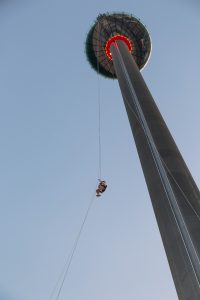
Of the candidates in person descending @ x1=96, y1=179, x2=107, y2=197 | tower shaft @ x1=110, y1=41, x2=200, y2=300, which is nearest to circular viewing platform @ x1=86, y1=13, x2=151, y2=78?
tower shaft @ x1=110, y1=41, x2=200, y2=300

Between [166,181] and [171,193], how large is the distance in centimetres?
62

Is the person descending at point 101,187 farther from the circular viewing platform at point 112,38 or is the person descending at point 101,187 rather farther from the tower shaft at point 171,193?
the circular viewing platform at point 112,38

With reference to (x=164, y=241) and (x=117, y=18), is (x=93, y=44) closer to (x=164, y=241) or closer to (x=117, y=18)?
(x=117, y=18)

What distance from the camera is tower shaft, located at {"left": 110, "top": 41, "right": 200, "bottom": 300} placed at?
34.7 ft

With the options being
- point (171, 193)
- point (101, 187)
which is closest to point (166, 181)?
point (171, 193)

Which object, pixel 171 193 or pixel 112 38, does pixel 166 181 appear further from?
pixel 112 38

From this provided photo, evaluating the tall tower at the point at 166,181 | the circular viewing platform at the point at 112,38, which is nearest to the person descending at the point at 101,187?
the tall tower at the point at 166,181

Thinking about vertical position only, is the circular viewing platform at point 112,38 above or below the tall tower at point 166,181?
above

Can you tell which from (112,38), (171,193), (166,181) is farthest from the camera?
(112,38)

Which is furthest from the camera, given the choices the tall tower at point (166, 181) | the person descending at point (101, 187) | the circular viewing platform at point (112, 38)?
the circular viewing platform at point (112, 38)

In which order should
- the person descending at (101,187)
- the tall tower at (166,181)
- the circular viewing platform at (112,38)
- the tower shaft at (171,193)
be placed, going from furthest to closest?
1. the circular viewing platform at (112,38)
2. the person descending at (101,187)
3. the tall tower at (166,181)
4. the tower shaft at (171,193)

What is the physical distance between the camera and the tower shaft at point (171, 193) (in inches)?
416

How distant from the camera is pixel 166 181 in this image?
10859 mm

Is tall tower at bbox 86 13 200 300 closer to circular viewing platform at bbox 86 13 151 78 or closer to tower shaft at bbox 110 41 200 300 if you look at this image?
tower shaft at bbox 110 41 200 300
